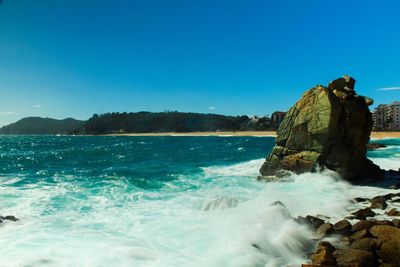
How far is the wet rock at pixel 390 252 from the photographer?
31.8 ft

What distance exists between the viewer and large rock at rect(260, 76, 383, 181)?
79.3ft

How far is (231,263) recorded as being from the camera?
10.2 meters

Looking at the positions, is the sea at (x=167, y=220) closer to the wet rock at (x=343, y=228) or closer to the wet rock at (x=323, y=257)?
the wet rock at (x=323, y=257)

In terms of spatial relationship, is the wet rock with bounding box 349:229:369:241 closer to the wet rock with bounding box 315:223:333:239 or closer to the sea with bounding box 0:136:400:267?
the wet rock with bounding box 315:223:333:239

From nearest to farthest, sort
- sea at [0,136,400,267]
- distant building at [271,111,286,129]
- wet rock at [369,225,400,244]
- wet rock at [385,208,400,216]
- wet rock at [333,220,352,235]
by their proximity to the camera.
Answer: wet rock at [369,225,400,244]
sea at [0,136,400,267]
wet rock at [333,220,352,235]
wet rock at [385,208,400,216]
distant building at [271,111,286,129]

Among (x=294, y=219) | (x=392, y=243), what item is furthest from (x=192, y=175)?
(x=392, y=243)

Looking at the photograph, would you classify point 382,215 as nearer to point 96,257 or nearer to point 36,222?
point 96,257

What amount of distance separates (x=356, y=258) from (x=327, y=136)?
15371 mm

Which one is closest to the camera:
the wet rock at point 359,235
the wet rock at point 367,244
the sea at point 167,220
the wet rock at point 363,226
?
the wet rock at point 367,244

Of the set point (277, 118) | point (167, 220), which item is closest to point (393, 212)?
point (167, 220)

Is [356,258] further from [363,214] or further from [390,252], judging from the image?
A: [363,214]

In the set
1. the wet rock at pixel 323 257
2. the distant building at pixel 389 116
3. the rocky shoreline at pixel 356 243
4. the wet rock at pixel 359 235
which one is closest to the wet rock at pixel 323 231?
the rocky shoreline at pixel 356 243

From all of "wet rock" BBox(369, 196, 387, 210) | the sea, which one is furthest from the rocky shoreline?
"wet rock" BBox(369, 196, 387, 210)

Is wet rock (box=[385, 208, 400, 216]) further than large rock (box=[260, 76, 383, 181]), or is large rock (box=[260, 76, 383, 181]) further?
large rock (box=[260, 76, 383, 181])
